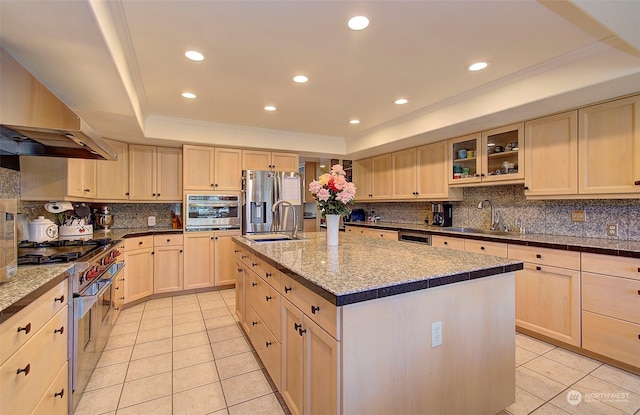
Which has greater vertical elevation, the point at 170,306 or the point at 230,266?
the point at 230,266

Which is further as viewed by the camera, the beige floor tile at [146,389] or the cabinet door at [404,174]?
the cabinet door at [404,174]

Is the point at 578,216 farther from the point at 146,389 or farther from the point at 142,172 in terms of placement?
the point at 142,172

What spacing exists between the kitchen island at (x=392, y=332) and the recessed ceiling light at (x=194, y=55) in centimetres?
159

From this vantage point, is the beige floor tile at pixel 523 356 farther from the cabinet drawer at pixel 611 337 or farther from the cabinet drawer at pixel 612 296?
the cabinet drawer at pixel 612 296

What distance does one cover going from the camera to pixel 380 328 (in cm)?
124

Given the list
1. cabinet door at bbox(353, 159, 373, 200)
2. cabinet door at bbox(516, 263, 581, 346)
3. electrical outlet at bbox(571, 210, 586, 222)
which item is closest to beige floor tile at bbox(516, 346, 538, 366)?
cabinet door at bbox(516, 263, 581, 346)

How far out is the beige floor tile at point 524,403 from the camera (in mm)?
1730

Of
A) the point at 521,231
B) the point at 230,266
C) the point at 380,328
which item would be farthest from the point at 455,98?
the point at 230,266

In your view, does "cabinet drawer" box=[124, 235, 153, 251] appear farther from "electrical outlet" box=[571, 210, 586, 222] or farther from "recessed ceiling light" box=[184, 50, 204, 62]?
"electrical outlet" box=[571, 210, 586, 222]

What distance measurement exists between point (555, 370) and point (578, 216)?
1491mm

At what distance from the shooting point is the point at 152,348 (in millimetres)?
2541

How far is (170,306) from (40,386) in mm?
2360

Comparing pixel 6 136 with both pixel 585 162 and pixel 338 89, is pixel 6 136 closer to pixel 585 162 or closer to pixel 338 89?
pixel 338 89

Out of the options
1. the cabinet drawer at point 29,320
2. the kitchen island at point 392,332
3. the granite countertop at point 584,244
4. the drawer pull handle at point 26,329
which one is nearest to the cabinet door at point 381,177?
the granite countertop at point 584,244
